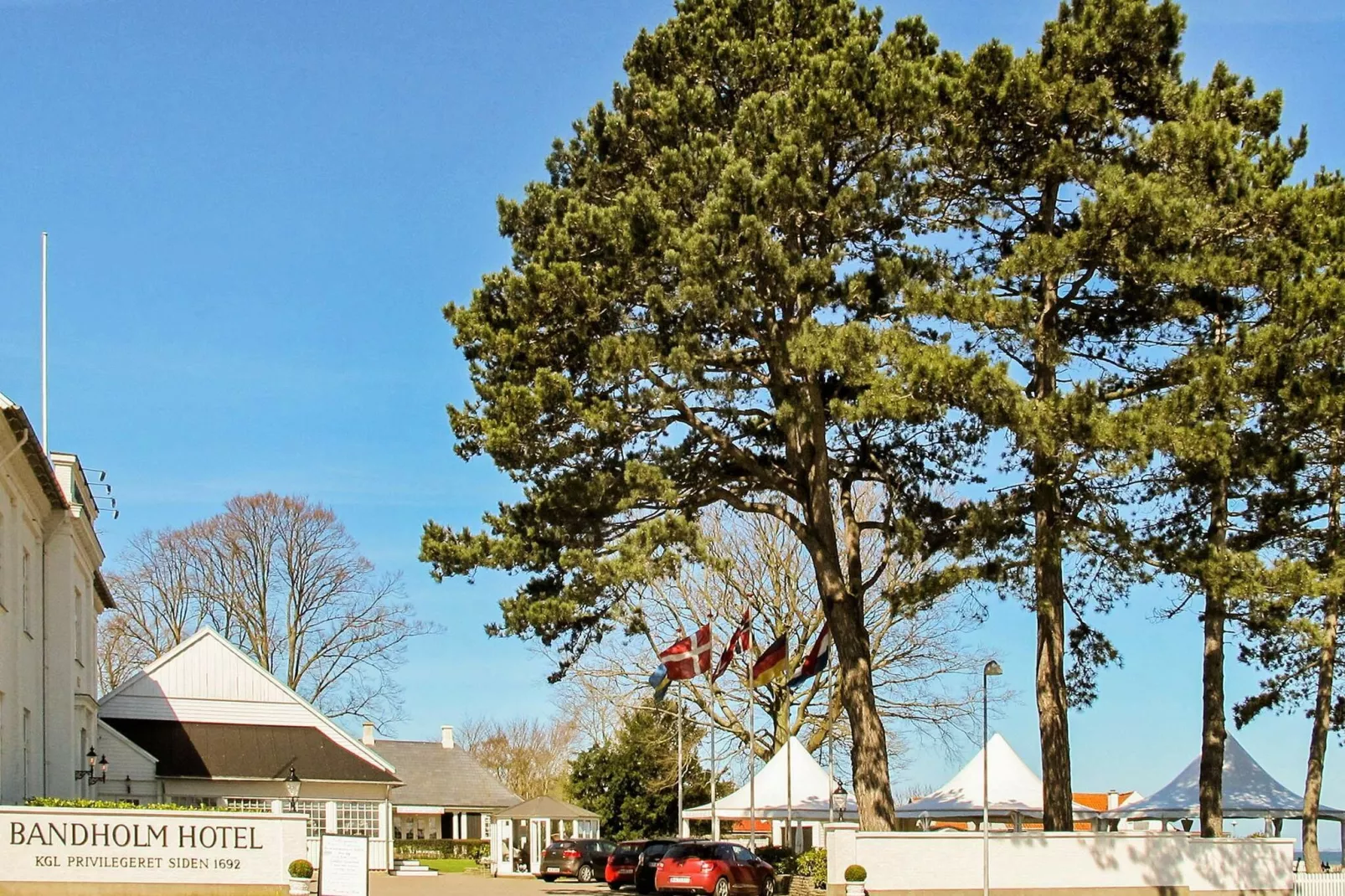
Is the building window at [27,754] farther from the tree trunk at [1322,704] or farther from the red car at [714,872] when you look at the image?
the tree trunk at [1322,704]

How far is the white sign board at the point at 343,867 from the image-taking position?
20.0 m

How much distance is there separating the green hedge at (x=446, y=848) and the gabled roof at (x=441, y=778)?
305cm

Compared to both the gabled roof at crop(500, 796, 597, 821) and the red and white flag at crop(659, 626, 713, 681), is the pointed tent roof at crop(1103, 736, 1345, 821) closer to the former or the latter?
the red and white flag at crop(659, 626, 713, 681)

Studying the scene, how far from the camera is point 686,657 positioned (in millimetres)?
32062

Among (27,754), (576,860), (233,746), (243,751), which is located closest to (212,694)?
(233,746)

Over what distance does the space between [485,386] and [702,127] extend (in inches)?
216

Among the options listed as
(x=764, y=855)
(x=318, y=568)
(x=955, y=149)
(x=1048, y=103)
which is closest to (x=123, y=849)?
(x=764, y=855)

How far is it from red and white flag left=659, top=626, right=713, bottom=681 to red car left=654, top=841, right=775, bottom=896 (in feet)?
12.9

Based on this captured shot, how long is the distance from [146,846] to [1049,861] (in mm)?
14927

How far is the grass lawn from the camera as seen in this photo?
49.2 metres

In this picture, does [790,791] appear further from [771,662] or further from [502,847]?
[502,847]

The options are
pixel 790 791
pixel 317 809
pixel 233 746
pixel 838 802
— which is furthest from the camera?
pixel 233 746

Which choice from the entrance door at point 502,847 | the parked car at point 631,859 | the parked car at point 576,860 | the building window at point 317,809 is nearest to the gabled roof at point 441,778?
the entrance door at point 502,847

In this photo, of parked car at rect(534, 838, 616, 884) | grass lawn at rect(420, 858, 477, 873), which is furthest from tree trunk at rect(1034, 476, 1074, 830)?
grass lawn at rect(420, 858, 477, 873)
